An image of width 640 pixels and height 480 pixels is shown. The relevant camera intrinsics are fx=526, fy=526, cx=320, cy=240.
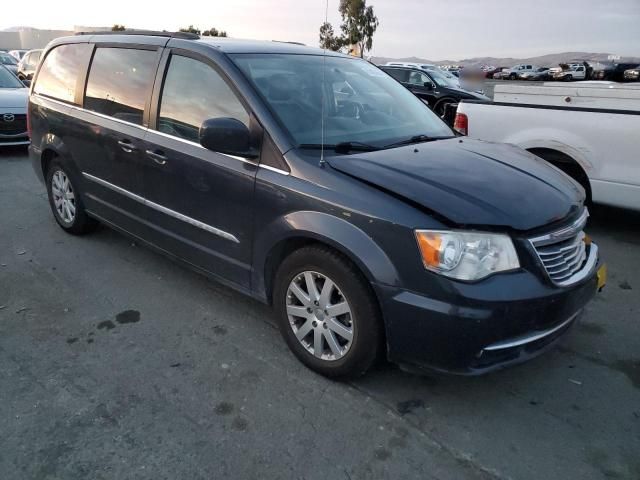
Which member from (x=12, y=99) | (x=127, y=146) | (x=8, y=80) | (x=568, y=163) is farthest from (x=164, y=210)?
(x=8, y=80)

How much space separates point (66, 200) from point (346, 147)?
10.3ft

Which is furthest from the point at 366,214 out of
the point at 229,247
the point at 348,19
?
the point at 348,19

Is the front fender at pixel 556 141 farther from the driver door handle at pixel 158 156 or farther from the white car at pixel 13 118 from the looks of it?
the white car at pixel 13 118

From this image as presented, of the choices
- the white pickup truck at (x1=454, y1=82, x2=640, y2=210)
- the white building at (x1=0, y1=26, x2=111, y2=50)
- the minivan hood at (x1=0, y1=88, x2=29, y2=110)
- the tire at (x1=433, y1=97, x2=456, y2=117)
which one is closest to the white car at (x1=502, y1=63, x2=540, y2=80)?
the tire at (x1=433, y1=97, x2=456, y2=117)

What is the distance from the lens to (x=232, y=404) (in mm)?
2684

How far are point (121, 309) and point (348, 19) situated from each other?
4830 cm

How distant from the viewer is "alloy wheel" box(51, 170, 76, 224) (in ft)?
15.6

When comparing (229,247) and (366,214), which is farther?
(229,247)

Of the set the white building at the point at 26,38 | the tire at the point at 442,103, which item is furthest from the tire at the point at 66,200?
the white building at the point at 26,38

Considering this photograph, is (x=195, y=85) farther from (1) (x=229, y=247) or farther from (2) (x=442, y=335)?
(2) (x=442, y=335)

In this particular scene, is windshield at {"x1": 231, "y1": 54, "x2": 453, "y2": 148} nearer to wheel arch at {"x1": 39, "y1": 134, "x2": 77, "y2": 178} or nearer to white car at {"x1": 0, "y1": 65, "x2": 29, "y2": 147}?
wheel arch at {"x1": 39, "y1": 134, "x2": 77, "y2": 178}

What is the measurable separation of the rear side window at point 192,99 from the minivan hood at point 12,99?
→ 21.7ft

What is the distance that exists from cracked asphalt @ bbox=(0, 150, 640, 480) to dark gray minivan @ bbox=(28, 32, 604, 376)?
32cm

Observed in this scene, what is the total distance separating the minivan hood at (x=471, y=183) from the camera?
2457 millimetres
